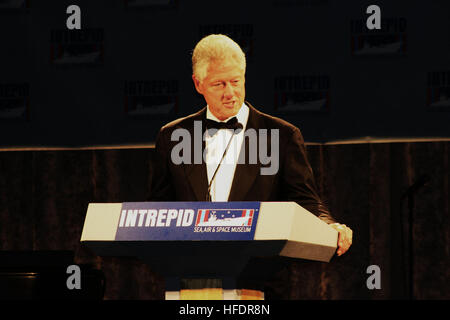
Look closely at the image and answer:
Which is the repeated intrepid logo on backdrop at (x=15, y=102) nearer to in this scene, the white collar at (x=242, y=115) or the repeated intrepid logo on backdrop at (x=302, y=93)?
the repeated intrepid logo on backdrop at (x=302, y=93)

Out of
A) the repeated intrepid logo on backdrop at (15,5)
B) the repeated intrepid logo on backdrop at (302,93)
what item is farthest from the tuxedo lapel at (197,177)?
the repeated intrepid logo on backdrop at (15,5)

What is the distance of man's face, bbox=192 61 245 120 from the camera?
7.14 feet

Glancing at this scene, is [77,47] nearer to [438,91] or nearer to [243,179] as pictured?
[438,91]

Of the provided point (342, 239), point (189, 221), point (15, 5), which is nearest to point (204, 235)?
point (189, 221)

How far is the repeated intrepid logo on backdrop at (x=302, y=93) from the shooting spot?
357cm

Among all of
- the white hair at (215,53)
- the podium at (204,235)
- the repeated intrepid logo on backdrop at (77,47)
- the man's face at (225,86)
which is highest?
the repeated intrepid logo on backdrop at (77,47)

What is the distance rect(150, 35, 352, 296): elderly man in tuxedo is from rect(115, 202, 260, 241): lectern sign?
47cm

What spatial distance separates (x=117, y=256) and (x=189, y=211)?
192mm

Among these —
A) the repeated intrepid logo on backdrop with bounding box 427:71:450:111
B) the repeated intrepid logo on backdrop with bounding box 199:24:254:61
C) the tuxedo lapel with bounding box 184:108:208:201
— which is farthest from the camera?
the repeated intrepid logo on backdrop with bounding box 199:24:254:61

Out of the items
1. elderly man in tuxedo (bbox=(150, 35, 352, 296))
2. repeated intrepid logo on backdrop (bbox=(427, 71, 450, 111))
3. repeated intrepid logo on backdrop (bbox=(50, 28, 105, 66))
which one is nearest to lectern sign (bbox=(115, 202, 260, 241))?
elderly man in tuxedo (bbox=(150, 35, 352, 296))

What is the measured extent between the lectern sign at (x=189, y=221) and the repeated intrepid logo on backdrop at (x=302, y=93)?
206 centimetres

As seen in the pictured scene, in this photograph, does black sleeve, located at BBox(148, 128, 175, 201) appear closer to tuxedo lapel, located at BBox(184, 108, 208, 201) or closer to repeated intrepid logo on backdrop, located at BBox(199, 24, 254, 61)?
tuxedo lapel, located at BBox(184, 108, 208, 201)
